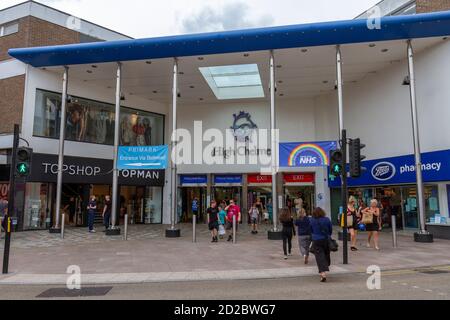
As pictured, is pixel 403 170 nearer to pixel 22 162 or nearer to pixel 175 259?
pixel 175 259

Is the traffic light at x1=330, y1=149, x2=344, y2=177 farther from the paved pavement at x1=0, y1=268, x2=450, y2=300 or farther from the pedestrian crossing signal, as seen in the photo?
the pedestrian crossing signal

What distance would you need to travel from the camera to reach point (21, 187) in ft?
60.4

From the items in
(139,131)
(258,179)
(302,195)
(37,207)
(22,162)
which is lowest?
(37,207)

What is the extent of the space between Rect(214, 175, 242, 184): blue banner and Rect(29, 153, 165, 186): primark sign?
3.98m

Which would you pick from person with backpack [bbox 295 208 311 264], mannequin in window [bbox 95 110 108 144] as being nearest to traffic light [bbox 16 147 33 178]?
person with backpack [bbox 295 208 311 264]

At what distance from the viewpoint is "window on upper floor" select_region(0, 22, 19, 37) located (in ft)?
65.9

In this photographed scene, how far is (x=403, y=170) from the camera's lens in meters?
17.5

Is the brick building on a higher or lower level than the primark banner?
higher

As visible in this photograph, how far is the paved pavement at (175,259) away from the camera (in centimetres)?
862

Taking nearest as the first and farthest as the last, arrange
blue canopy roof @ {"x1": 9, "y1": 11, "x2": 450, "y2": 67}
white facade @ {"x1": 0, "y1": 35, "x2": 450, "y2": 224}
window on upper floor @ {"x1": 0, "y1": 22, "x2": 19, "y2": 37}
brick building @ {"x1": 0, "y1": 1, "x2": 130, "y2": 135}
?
blue canopy roof @ {"x1": 9, "y1": 11, "x2": 450, "y2": 67}, white facade @ {"x1": 0, "y1": 35, "x2": 450, "y2": 224}, brick building @ {"x1": 0, "y1": 1, "x2": 130, "y2": 135}, window on upper floor @ {"x1": 0, "y1": 22, "x2": 19, "y2": 37}

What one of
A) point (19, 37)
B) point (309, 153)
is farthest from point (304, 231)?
point (19, 37)

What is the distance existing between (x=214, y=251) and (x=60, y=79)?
14.1 m

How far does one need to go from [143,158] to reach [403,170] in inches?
484

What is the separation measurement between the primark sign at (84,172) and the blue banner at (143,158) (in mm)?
4335
